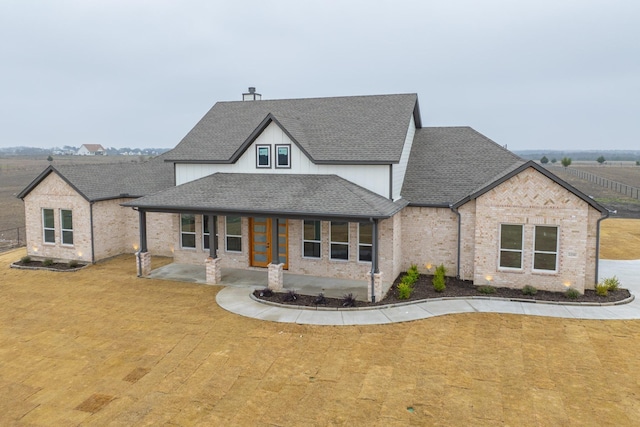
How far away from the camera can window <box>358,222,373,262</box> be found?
19.5 m

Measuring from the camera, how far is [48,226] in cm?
2422

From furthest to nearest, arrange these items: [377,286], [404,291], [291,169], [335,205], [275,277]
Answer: [291,169] → [275,277] → [335,205] → [404,291] → [377,286]

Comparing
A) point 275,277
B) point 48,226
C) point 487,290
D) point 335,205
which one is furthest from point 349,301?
point 48,226

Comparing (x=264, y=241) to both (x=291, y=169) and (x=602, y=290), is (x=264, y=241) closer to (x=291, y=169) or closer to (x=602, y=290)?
(x=291, y=169)

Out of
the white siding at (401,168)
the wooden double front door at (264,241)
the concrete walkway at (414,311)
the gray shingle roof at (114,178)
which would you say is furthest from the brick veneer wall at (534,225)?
the gray shingle roof at (114,178)

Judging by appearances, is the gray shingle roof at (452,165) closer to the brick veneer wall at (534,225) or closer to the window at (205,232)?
the brick veneer wall at (534,225)

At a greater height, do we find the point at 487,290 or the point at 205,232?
the point at 205,232

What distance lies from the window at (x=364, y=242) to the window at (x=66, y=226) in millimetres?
15358

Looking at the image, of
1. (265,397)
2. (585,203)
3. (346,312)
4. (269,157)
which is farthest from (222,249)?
(585,203)

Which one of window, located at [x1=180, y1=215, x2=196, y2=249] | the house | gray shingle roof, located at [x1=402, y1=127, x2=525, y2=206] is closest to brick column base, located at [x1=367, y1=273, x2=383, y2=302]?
the house

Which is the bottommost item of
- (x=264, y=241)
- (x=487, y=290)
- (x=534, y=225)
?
(x=487, y=290)

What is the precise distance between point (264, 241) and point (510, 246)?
35.7 ft

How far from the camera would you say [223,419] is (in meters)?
9.73

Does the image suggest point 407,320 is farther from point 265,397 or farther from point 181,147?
point 181,147
